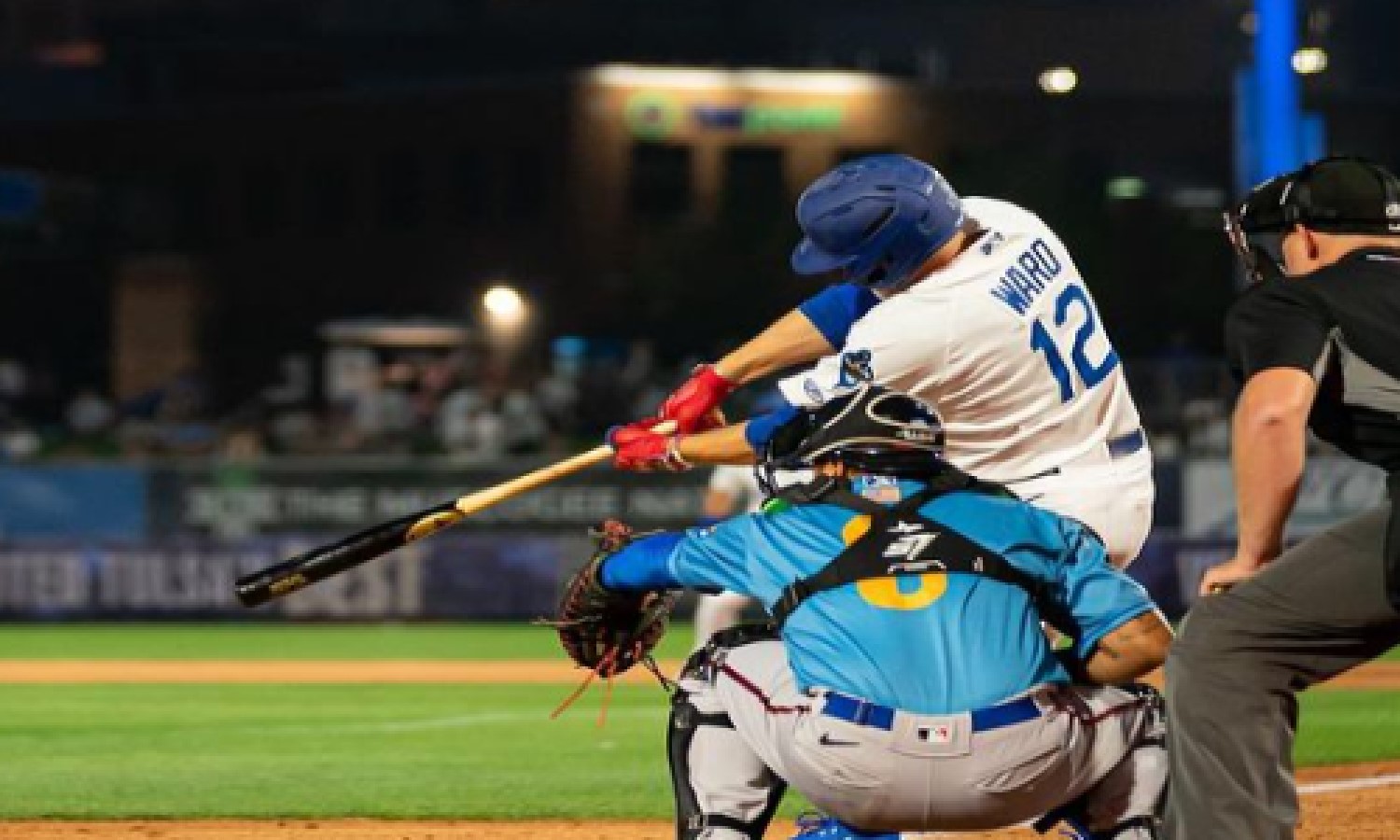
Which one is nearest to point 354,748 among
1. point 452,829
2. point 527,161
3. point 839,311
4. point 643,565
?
point 452,829

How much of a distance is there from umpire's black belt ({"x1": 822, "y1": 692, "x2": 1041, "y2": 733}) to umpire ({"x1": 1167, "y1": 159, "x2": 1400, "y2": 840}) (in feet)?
2.18

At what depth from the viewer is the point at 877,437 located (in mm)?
5090

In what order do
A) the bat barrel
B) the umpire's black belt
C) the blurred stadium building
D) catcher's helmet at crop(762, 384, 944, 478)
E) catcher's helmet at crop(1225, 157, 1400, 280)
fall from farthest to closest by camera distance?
1. the blurred stadium building
2. the bat barrel
3. catcher's helmet at crop(1225, 157, 1400, 280)
4. catcher's helmet at crop(762, 384, 944, 478)
5. the umpire's black belt

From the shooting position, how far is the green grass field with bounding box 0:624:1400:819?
10867 mm

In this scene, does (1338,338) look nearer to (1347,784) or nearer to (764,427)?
(764,427)

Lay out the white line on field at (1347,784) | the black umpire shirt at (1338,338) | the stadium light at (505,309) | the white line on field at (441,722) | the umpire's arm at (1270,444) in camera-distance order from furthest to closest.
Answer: the stadium light at (505,309) → the white line on field at (441,722) → the white line on field at (1347,784) → the black umpire shirt at (1338,338) → the umpire's arm at (1270,444)

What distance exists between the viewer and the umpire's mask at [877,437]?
5.09 m

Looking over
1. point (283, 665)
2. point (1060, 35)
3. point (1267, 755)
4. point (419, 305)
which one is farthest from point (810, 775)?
point (1060, 35)

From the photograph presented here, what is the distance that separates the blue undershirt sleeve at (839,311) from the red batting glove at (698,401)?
270 millimetres

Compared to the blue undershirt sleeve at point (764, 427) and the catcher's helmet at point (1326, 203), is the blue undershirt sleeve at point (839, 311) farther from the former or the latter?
the catcher's helmet at point (1326, 203)

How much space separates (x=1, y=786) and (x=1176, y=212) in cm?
4265

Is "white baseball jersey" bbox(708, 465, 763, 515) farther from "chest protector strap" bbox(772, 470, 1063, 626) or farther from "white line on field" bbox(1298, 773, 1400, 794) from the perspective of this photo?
"chest protector strap" bbox(772, 470, 1063, 626)

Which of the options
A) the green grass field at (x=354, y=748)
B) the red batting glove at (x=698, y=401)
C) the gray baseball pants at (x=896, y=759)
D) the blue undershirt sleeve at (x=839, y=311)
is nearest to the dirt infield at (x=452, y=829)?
the green grass field at (x=354, y=748)

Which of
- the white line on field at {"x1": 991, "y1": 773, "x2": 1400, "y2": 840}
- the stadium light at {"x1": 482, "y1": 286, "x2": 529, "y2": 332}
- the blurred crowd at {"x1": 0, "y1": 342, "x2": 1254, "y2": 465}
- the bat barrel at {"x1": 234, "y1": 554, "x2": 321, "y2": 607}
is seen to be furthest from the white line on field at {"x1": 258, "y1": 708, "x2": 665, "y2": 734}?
the stadium light at {"x1": 482, "y1": 286, "x2": 529, "y2": 332}
